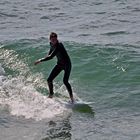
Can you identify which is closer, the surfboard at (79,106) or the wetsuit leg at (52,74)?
the surfboard at (79,106)

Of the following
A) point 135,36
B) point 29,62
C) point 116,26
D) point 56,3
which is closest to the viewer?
point 29,62

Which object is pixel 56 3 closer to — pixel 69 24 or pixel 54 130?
pixel 69 24

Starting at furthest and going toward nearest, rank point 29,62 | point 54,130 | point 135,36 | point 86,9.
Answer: point 86,9 → point 135,36 → point 29,62 → point 54,130

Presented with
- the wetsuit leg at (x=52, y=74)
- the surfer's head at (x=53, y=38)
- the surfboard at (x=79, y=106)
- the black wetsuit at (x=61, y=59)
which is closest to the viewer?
the surfer's head at (x=53, y=38)

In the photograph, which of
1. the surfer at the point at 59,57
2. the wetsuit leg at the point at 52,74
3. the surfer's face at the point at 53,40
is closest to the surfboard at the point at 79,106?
the surfer at the point at 59,57

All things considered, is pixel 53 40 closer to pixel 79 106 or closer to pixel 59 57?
pixel 59 57

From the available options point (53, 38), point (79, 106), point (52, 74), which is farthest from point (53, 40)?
point (79, 106)

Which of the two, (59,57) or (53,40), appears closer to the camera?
(53,40)

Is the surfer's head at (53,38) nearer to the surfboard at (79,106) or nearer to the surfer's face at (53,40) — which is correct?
the surfer's face at (53,40)

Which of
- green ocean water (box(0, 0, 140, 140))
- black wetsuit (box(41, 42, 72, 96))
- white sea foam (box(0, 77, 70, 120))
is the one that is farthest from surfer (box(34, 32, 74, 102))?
green ocean water (box(0, 0, 140, 140))

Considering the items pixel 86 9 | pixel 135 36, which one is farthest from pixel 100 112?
pixel 86 9

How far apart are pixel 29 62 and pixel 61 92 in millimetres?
4669

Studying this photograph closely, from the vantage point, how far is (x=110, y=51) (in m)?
22.7

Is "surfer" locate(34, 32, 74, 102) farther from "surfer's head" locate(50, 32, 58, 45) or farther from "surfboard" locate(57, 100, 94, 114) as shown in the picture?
"surfboard" locate(57, 100, 94, 114)
